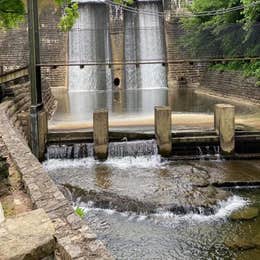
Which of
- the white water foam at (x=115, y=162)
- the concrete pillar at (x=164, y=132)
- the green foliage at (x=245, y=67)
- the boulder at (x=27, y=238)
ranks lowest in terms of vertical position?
the white water foam at (x=115, y=162)

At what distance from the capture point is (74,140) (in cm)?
1236

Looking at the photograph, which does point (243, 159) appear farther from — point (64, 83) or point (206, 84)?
point (64, 83)

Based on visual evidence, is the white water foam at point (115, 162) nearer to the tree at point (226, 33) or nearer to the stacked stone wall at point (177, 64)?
the tree at point (226, 33)

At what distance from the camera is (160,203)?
8.36 metres

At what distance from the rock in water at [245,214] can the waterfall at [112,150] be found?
164 inches

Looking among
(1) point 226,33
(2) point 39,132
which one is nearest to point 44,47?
(1) point 226,33

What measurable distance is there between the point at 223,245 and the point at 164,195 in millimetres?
2169

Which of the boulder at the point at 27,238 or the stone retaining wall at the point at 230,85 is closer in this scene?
the boulder at the point at 27,238

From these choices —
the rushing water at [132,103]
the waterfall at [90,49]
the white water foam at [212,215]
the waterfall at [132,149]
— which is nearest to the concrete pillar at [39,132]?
the waterfall at [132,149]

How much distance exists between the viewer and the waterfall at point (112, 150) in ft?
39.6

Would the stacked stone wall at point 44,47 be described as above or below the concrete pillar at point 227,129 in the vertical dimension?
above

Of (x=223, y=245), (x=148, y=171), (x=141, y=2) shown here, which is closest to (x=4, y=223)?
(x=223, y=245)

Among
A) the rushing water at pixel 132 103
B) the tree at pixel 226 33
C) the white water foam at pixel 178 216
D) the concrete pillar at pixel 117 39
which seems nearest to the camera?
the white water foam at pixel 178 216

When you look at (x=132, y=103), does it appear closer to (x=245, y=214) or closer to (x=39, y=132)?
(x=39, y=132)
